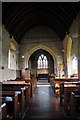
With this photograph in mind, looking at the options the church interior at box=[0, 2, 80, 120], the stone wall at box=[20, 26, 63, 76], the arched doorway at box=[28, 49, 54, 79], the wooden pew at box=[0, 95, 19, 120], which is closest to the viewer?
the wooden pew at box=[0, 95, 19, 120]

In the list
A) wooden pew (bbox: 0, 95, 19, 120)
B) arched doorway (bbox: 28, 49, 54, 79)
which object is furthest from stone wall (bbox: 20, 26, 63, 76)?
wooden pew (bbox: 0, 95, 19, 120)

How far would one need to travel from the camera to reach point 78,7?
10.0 m

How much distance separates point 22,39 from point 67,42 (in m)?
5.70

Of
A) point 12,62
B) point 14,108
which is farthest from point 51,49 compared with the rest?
point 14,108

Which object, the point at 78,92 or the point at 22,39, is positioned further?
the point at 22,39

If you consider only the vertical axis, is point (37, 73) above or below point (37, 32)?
below

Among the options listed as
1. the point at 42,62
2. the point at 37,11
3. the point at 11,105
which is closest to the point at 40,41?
the point at 37,11

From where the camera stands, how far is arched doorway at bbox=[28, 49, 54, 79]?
2806 centimetres

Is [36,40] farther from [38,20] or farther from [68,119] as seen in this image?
[68,119]

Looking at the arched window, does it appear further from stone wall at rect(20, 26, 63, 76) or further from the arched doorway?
stone wall at rect(20, 26, 63, 76)

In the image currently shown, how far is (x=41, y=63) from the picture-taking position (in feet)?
96.9

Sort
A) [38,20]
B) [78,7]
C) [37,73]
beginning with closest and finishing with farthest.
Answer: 1. [78,7]
2. [38,20]
3. [37,73]

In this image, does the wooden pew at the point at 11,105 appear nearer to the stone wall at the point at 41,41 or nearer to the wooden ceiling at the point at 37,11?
the wooden ceiling at the point at 37,11

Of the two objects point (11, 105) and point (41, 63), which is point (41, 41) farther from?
point (11, 105)
